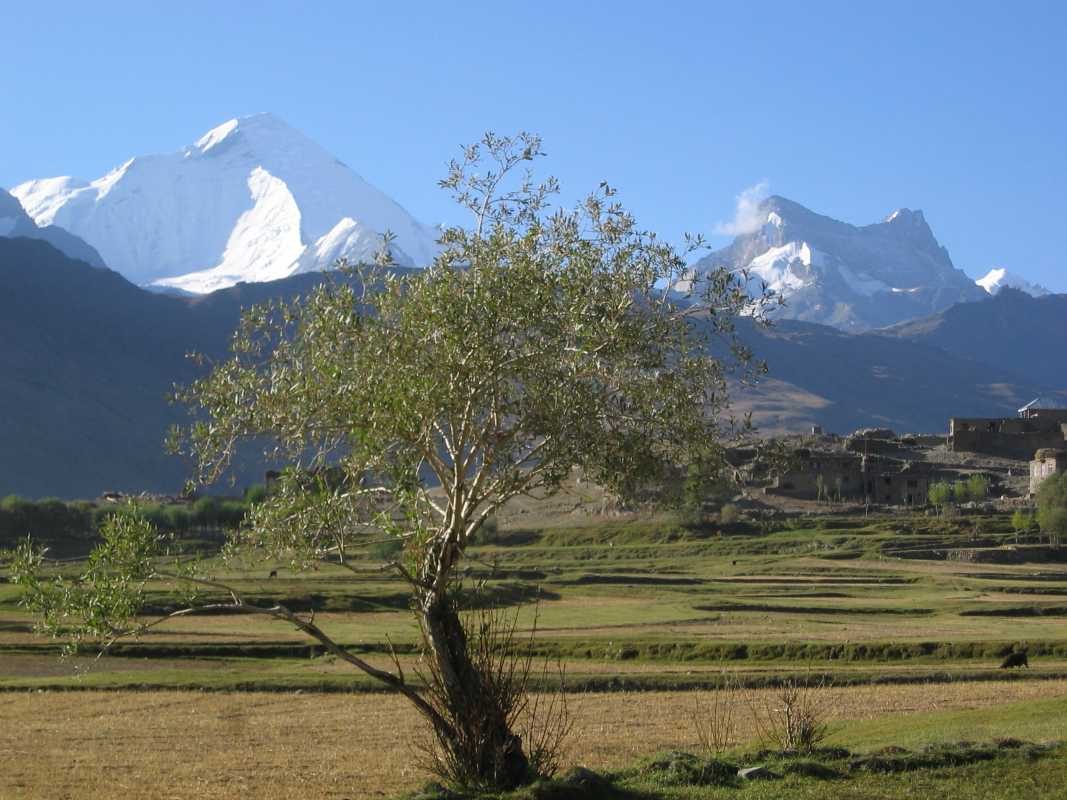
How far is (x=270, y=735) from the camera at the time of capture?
119 feet

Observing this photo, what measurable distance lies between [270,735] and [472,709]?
17.4 m

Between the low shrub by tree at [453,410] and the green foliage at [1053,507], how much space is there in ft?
318

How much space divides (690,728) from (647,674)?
13.3 meters

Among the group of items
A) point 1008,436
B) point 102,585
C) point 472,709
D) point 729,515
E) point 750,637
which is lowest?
point 750,637

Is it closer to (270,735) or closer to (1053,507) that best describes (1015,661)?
(270,735)

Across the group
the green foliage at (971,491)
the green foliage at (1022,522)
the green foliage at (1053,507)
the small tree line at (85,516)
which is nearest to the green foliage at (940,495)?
the green foliage at (971,491)

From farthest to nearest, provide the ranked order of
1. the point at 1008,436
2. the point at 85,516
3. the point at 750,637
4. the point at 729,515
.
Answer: the point at 1008,436, the point at 85,516, the point at 729,515, the point at 750,637

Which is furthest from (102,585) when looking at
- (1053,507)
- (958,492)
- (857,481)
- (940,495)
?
(857,481)

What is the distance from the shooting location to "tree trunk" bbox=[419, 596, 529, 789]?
20.6 m

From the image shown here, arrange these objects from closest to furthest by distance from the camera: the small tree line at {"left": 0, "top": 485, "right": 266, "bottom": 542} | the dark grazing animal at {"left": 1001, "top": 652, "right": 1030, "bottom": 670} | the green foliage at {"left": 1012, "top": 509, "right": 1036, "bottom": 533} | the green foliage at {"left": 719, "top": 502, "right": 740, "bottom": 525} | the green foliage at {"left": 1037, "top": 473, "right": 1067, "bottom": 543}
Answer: the dark grazing animal at {"left": 1001, "top": 652, "right": 1030, "bottom": 670} → the green foliage at {"left": 1037, "top": 473, "right": 1067, "bottom": 543} → the green foliage at {"left": 1012, "top": 509, "right": 1036, "bottom": 533} → the green foliage at {"left": 719, "top": 502, "right": 740, "bottom": 525} → the small tree line at {"left": 0, "top": 485, "right": 266, "bottom": 542}

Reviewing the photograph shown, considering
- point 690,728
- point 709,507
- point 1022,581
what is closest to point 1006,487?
point 709,507

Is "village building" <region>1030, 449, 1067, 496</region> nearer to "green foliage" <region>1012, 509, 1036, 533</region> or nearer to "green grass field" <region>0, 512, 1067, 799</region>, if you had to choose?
"green foliage" <region>1012, 509, 1036, 533</region>

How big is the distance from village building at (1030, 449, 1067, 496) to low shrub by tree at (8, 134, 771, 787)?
4505 inches

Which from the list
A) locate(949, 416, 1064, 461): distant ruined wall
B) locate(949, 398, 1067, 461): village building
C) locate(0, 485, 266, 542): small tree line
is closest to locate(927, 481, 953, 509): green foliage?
locate(949, 398, 1067, 461): village building
